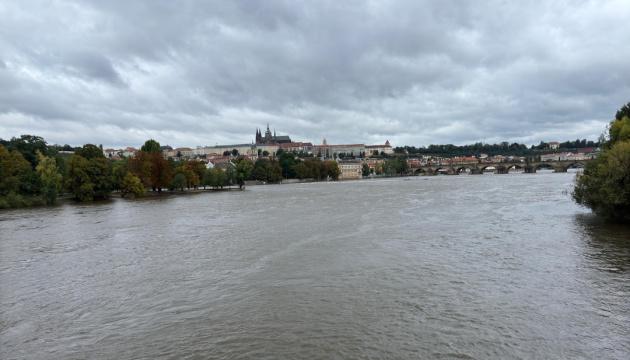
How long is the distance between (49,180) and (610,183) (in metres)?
56.8

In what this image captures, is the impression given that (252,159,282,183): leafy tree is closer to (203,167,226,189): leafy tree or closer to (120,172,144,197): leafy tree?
(203,167,226,189): leafy tree

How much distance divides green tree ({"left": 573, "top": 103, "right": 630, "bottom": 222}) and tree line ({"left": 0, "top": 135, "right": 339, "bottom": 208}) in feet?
179

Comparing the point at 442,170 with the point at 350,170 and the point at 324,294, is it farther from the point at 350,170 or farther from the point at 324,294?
the point at 324,294

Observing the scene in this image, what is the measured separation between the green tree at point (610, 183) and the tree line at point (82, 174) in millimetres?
54652

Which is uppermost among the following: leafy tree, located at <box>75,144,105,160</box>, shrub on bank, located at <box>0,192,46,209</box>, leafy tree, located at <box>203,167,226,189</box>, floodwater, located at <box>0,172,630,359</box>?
leafy tree, located at <box>75,144,105,160</box>

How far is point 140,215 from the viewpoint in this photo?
135ft

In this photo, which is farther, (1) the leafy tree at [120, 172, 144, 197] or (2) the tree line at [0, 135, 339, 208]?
(1) the leafy tree at [120, 172, 144, 197]

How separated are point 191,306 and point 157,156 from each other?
2713 inches

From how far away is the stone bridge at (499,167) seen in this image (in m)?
148

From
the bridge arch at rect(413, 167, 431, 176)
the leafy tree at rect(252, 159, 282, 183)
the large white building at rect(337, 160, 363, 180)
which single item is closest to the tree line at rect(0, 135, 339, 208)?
the leafy tree at rect(252, 159, 282, 183)

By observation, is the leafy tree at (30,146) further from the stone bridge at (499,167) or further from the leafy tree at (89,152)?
the stone bridge at (499,167)

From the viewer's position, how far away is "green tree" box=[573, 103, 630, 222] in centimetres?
2636

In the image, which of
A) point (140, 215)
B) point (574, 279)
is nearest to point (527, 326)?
point (574, 279)

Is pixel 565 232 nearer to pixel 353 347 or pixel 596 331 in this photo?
pixel 596 331
